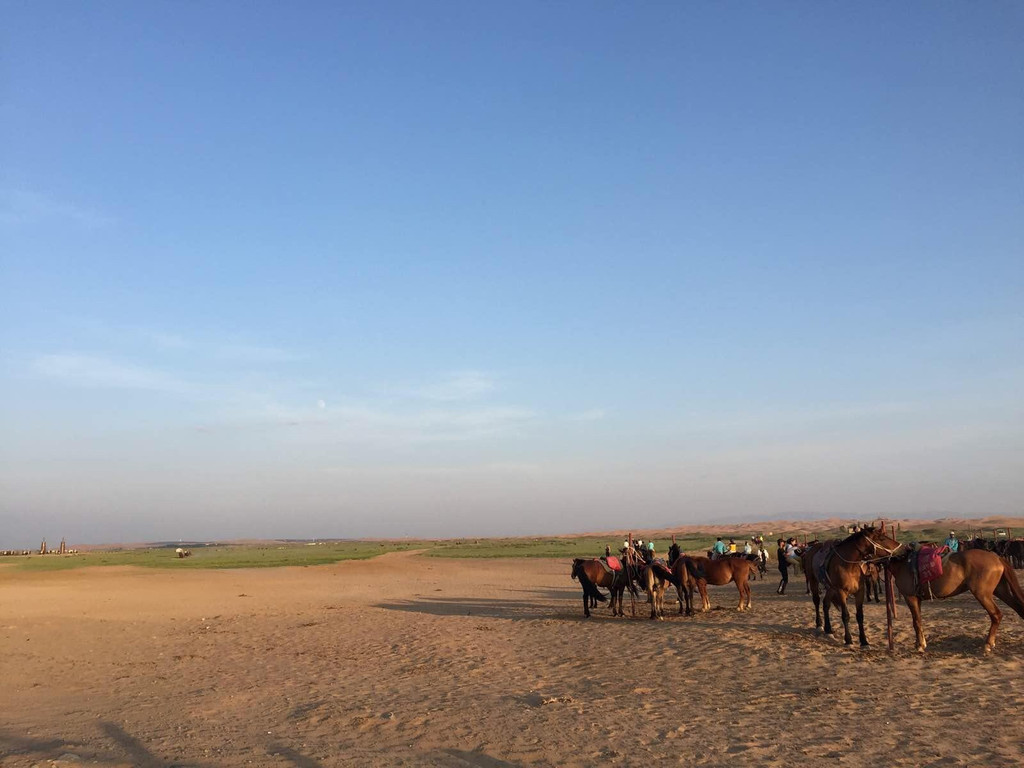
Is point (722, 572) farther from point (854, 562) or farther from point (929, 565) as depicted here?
point (929, 565)

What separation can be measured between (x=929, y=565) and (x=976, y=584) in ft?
3.00

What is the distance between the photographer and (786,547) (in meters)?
27.5

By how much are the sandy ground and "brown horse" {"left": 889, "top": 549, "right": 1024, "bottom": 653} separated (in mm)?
755

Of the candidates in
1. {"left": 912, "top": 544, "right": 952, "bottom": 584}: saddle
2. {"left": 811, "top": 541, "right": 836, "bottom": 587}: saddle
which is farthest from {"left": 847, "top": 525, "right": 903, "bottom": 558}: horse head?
{"left": 912, "top": 544, "right": 952, "bottom": 584}: saddle

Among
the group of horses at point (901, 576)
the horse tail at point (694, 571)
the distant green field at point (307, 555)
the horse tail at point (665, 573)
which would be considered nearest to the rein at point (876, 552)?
the group of horses at point (901, 576)

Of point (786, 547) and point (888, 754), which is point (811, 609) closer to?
point (786, 547)

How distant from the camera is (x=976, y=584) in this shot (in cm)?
1334

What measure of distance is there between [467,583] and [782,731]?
98.5ft

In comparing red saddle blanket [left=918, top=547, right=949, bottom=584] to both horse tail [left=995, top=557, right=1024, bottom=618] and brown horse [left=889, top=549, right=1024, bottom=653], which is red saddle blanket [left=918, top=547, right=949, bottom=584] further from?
horse tail [left=995, top=557, right=1024, bottom=618]

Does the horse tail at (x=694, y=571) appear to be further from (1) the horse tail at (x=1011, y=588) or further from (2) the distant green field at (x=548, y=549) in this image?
(2) the distant green field at (x=548, y=549)

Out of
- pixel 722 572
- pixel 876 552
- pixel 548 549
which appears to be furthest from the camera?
pixel 548 549

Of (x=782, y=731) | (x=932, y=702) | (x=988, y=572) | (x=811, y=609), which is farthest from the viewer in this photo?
(x=811, y=609)

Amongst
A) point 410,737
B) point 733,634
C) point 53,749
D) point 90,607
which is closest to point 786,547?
point 733,634

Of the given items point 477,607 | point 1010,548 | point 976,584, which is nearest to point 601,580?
point 477,607
